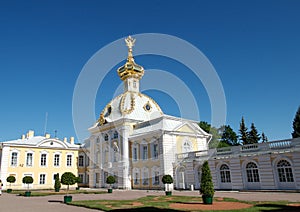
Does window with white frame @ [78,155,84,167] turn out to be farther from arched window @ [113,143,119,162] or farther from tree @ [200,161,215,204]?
tree @ [200,161,215,204]

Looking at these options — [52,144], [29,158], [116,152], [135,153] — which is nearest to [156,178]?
[135,153]

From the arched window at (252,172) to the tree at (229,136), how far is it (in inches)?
1224

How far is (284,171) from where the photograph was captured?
67.6 feet

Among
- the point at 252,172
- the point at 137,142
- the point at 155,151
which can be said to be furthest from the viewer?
the point at 137,142

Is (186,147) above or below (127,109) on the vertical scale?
below

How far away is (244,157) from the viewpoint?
23.1 metres

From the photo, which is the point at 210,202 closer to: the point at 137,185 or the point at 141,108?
the point at 137,185

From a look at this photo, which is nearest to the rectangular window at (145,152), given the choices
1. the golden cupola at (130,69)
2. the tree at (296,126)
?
the golden cupola at (130,69)

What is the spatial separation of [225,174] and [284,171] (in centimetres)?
534

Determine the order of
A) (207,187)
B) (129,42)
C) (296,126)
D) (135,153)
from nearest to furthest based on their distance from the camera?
(207,187), (135,153), (296,126), (129,42)

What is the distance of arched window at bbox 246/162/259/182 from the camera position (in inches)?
881

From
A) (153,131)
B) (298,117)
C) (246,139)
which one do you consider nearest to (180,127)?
(153,131)

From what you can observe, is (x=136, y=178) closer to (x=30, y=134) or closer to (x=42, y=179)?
(x=42, y=179)

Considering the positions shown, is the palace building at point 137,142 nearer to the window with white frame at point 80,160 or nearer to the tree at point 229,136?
the window with white frame at point 80,160
